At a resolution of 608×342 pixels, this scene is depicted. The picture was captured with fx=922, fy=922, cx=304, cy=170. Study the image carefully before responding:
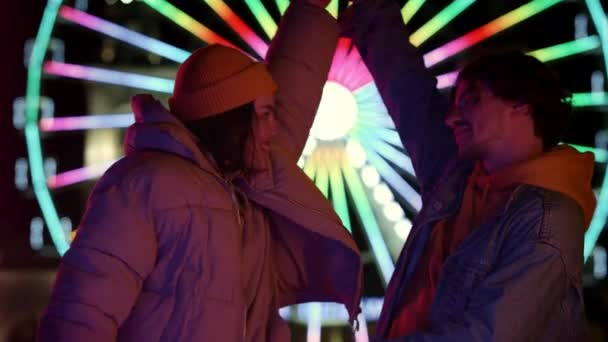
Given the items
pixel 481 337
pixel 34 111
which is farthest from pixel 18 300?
pixel 481 337

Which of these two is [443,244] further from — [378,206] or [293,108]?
[378,206]

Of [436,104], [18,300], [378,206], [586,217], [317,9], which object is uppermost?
[317,9]

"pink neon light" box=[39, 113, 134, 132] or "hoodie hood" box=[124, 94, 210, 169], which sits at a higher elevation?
"hoodie hood" box=[124, 94, 210, 169]

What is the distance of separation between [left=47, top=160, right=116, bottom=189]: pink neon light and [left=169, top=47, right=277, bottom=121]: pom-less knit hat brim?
1553 mm

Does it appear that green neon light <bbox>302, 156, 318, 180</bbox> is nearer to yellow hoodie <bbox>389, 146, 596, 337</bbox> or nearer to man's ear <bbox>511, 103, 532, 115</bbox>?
yellow hoodie <bbox>389, 146, 596, 337</bbox>

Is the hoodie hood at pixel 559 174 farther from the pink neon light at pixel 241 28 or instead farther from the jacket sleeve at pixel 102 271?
the pink neon light at pixel 241 28

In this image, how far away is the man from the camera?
196 cm

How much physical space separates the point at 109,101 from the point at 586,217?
9.34ft

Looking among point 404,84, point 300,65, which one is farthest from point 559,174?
point 300,65

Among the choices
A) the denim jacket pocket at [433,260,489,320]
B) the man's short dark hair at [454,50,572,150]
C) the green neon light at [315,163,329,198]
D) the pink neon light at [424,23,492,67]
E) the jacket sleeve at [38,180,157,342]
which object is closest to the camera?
the jacket sleeve at [38,180,157,342]

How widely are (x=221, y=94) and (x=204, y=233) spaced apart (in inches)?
12.6

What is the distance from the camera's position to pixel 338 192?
3436 millimetres

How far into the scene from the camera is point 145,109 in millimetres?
1985

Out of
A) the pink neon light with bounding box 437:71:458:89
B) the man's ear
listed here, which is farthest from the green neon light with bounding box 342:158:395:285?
the man's ear
